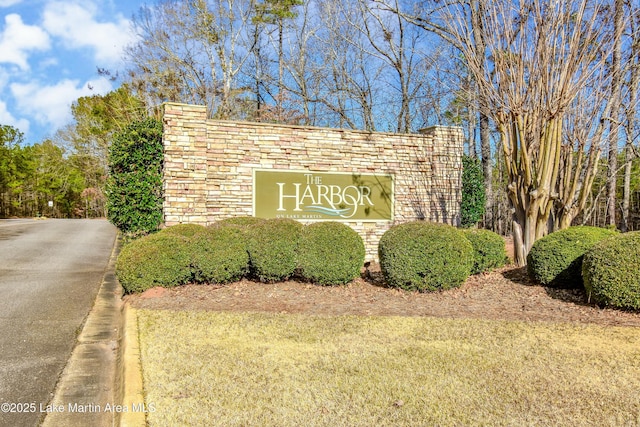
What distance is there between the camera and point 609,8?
7.86 meters

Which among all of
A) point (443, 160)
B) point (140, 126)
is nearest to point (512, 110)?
point (443, 160)

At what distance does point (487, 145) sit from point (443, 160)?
4.17 meters

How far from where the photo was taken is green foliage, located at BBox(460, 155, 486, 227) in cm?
1160

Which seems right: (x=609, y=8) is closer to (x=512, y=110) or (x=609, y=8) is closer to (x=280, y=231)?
(x=512, y=110)

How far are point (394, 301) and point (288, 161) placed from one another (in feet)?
14.4

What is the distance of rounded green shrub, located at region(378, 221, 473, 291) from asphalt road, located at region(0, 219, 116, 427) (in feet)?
14.4

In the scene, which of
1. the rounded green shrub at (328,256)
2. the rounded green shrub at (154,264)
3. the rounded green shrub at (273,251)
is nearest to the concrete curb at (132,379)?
the rounded green shrub at (154,264)

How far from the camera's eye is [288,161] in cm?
973

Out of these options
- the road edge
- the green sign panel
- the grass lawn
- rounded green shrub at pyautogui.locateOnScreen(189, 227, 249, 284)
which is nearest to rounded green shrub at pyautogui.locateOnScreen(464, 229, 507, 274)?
the green sign panel

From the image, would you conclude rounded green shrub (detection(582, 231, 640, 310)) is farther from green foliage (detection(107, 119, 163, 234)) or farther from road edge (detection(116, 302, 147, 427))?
green foliage (detection(107, 119, 163, 234))

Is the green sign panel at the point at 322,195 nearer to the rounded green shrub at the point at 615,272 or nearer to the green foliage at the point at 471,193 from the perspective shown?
the green foliage at the point at 471,193

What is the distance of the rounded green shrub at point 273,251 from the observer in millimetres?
7098

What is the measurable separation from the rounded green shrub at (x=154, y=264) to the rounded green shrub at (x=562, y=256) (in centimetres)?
543

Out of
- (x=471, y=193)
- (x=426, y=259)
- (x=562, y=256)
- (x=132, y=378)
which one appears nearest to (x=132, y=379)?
(x=132, y=378)
